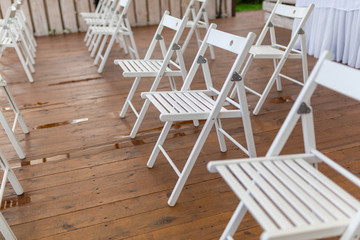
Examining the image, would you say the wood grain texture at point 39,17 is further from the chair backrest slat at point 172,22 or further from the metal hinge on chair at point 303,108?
the metal hinge on chair at point 303,108

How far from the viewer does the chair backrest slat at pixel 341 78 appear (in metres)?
1.26

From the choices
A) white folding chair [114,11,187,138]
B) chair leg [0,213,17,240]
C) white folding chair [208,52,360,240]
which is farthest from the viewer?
white folding chair [114,11,187,138]

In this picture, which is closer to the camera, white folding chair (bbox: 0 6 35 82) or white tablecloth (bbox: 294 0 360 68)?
white folding chair (bbox: 0 6 35 82)

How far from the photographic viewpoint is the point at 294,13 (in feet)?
10.4

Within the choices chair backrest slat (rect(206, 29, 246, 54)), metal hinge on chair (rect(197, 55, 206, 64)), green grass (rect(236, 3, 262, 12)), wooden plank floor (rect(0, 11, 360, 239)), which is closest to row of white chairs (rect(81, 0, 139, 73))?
wooden plank floor (rect(0, 11, 360, 239))

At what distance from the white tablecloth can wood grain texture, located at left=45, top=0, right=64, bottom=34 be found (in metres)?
4.56

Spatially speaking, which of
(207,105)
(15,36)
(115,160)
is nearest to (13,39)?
(15,36)

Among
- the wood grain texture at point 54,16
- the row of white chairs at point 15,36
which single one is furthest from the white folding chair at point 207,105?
the wood grain texture at point 54,16

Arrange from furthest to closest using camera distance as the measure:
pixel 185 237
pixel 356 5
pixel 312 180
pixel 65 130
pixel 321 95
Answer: pixel 356 5 < pixel 321 95 < pixel 65 130 < pixel 185 237 < pixel 312 180

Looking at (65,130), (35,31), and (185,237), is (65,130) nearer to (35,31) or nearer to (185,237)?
(185,237)

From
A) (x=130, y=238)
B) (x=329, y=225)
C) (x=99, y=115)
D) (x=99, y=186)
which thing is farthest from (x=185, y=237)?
(x=99, y=115)

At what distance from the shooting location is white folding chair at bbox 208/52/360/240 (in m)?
1.09

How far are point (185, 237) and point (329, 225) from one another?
82cm

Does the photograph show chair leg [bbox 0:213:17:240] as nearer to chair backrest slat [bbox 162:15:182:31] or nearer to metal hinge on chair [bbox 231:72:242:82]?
metal hinge on chair [bbox 231:72:242:82]
